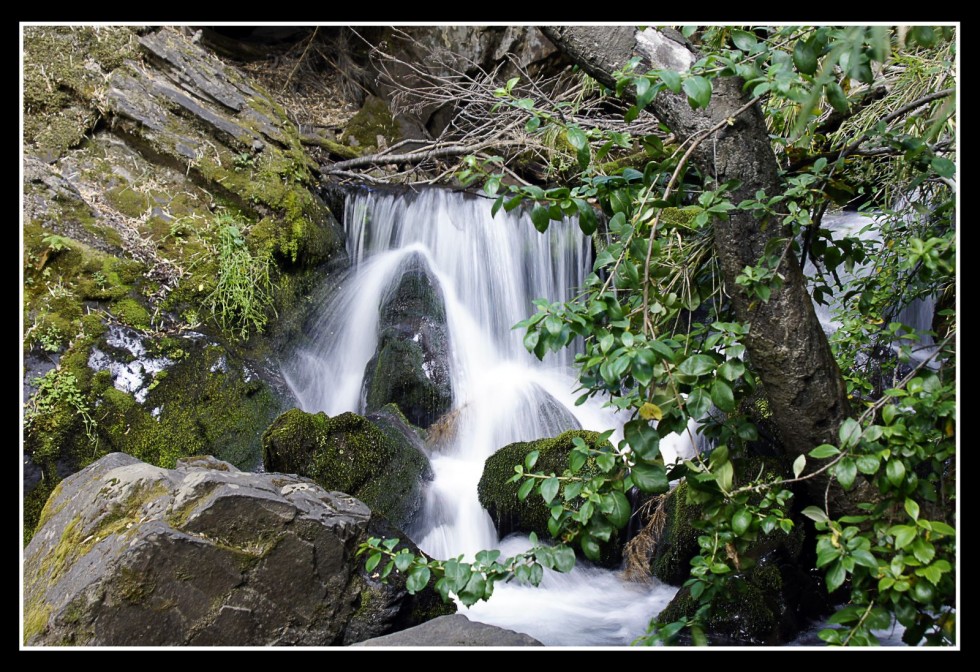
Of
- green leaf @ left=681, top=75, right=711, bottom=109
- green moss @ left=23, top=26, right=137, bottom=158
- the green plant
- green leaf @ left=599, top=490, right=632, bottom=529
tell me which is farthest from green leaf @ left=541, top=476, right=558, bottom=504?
green moss @ left=23, top=26, right=137, bottom=158

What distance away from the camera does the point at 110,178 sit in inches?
188

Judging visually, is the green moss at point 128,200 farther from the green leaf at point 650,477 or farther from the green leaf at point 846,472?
the green leaf at point 846,472

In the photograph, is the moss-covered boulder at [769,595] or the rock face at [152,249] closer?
the moss-covered boulder at [769,595]

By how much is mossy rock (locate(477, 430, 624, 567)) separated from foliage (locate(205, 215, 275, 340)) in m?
1.96

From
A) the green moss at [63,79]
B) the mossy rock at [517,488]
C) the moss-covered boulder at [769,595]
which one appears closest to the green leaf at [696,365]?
the moss-covered boulder at [769,595]

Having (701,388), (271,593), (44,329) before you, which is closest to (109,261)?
(44,329)

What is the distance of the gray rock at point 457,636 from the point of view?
2070mm

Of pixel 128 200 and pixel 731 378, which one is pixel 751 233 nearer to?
pixel 731 378

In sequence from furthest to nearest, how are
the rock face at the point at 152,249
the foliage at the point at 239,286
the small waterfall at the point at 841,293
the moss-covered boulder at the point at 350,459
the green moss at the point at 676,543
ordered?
the foliage at the point at 239,286
the rock face at the point at 152,249
the moss-covered boulder at the point at 350,459
the small waterfall at the point at 841,293
the green moss at the point at 676,543

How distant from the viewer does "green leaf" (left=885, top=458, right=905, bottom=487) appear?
155 cm

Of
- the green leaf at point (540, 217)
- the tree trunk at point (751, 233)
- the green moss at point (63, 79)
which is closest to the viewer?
the green leaf at point (540, 217)

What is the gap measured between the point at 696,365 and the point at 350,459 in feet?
8.46

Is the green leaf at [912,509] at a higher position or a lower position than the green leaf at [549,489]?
lower

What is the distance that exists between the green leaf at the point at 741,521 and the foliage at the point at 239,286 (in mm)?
3710
